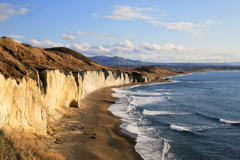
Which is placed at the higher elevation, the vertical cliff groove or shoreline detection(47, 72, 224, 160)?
the vertical cliff groove

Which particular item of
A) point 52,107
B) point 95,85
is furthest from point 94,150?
point 95,85

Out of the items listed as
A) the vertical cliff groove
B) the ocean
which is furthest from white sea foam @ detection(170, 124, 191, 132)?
the vertical cliff groove

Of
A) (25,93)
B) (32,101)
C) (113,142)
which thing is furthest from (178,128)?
(25,93)

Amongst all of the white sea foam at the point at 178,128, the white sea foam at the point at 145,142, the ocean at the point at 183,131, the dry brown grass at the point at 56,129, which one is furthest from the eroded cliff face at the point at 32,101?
the white sea foam at the point at 178,128

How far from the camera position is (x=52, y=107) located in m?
19.8

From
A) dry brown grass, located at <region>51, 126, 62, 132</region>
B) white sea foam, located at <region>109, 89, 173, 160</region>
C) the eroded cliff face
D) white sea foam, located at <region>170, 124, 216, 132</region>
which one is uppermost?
the eroded cliff face

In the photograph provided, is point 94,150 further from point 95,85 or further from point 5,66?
point 95,85

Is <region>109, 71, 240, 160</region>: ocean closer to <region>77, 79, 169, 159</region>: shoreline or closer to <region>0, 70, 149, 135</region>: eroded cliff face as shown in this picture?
<region>77, 79, 169, 159</region>: shoreline

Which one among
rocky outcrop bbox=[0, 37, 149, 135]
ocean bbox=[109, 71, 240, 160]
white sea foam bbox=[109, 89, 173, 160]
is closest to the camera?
rocky outcrop bbox=[0, 37, 149, 135]

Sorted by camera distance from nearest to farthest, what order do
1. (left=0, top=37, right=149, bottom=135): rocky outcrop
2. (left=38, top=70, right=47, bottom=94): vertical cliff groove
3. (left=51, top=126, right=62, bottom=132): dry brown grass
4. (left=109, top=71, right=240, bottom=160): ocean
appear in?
1. (left=0, top=37, right=149, bottom=135): rocky outcrop
2. (left=109, top=71, right=240, bottom=160): ocean
3. (left=51, top=126, right=62, bottom=132): dry brown grass
4. (left=38, top=70, right=47, bottom=94): vertical cliff groove

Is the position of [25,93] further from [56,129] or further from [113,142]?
[113,142]

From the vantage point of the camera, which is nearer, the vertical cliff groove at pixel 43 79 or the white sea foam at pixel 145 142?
the white sea foam at pixel 145 142

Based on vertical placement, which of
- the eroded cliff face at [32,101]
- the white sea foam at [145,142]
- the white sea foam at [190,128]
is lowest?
the white sea foam at [145,142]

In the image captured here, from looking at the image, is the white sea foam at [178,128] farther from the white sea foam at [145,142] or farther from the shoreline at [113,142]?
the shoreline at [113,142]
